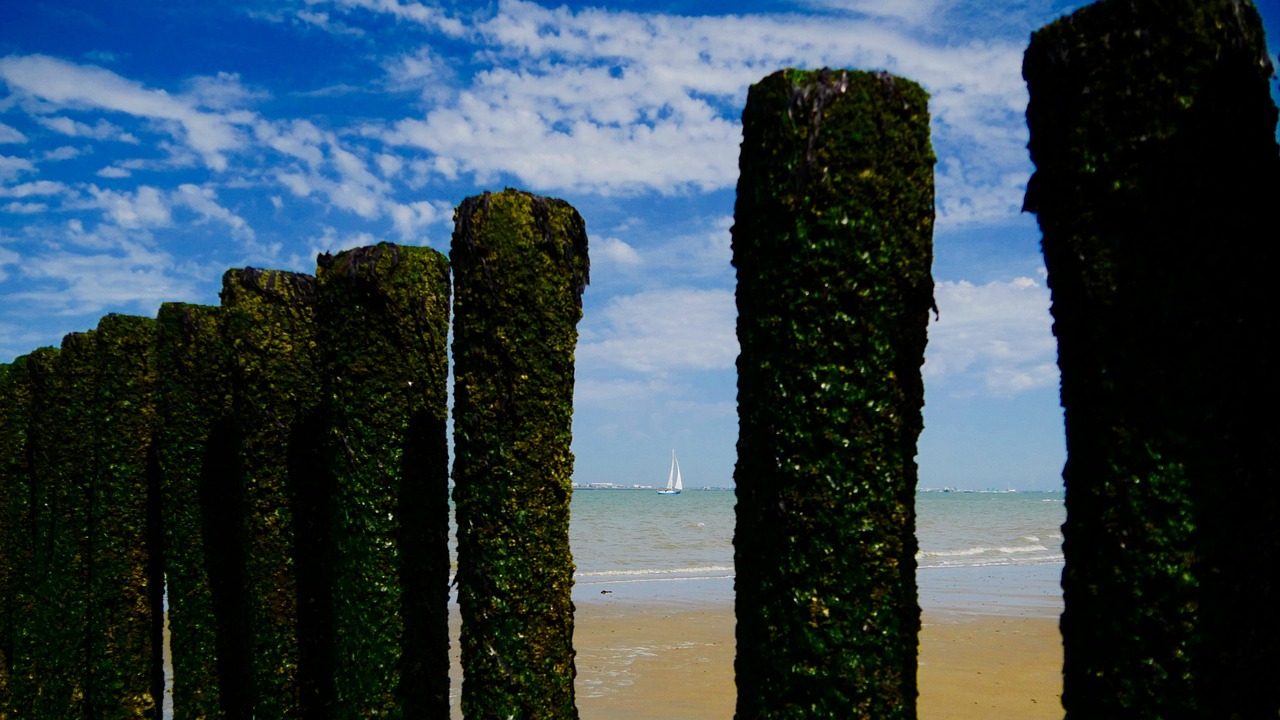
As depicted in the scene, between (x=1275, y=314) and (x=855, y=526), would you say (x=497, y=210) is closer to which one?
(x=855, y=526)

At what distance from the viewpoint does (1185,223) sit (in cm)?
373

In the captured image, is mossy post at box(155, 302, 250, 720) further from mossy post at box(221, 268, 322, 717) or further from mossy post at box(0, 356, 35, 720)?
mossy post at box(0, 356, 35, 720)

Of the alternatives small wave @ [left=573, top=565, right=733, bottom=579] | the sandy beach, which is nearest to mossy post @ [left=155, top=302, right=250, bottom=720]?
the sandy beach

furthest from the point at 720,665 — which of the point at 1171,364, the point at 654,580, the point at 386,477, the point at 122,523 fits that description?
the point at 1171,364

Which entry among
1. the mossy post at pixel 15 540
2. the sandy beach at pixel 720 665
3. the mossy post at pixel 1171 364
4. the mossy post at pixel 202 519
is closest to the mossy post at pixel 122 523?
the mossy post at pixel 202 519

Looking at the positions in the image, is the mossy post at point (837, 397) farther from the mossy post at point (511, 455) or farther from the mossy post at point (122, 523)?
the mossy post at point (122, 523)

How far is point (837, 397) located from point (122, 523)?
26.3ft

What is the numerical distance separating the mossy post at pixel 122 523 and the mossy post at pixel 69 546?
12.4 inches

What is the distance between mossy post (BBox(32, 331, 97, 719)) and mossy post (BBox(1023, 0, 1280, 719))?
9500 millimetres

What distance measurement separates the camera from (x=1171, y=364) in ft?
12.2

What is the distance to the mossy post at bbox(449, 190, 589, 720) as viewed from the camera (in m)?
6.16

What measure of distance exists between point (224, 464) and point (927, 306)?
21.8 ft

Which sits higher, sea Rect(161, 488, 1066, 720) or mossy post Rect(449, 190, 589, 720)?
mossy post Rect(449, 190, 589, 720)

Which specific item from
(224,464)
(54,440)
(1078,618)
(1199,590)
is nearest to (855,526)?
(1078,618)
